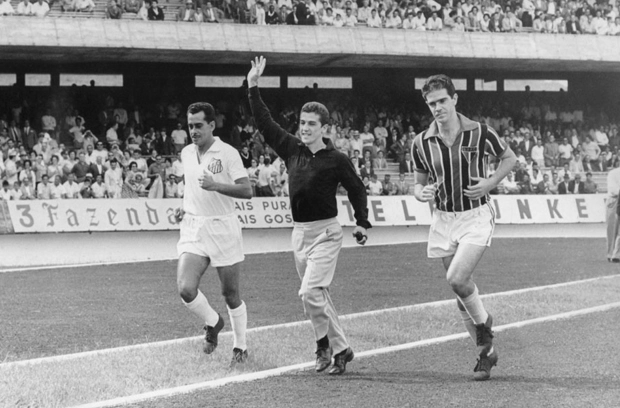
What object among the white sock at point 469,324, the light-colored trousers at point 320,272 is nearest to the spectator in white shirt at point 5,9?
the light-colored trousers at point 320,272

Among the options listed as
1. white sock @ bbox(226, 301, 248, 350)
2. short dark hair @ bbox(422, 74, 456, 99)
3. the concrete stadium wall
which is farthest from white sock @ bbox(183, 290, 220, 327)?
the concrete stadium wall

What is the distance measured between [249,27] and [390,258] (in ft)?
32.9

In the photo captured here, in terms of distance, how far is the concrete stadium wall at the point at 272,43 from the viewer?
26.8 meters

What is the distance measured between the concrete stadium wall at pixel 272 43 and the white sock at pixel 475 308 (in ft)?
68.6

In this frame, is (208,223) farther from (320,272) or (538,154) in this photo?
(538,154)

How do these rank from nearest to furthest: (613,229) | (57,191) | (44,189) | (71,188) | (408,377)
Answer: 1. (408,377)
2. (613,229)
3. (44,189)
4. (57,191)
5. (71,188)

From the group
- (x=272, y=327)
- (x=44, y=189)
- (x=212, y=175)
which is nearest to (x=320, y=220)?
(x=212, y=175)

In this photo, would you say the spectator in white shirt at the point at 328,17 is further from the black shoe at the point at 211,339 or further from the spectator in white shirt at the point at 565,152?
the black shoe at the point at 211,339

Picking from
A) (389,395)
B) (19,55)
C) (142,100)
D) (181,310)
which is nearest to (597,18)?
(142,100)

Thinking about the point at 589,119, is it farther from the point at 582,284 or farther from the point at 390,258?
the point at 582,284

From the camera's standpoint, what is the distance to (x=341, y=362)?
7.82m

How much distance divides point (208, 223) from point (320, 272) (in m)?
1.01

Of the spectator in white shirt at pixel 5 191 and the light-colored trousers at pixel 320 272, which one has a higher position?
the spectator in white shirt at pixel 5 191

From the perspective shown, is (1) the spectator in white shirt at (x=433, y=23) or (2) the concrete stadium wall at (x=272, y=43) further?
(1) the spectator in white shirt at (x=433, y=23)
